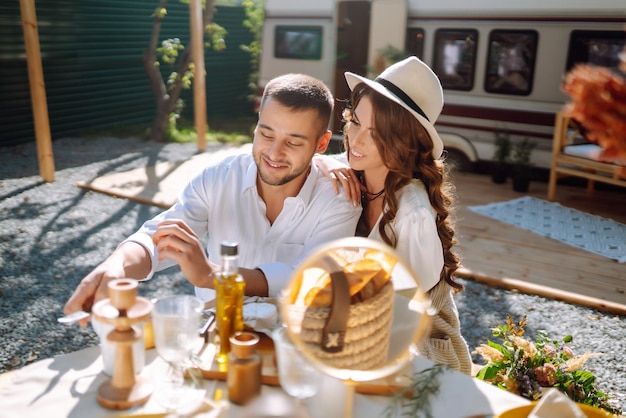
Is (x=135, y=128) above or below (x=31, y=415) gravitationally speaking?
below

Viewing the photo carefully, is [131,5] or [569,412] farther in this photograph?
[131,5]

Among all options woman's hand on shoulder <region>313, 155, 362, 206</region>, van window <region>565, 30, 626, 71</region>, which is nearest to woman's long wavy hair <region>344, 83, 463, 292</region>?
woman's hand on shoulder <region>313, 155, 362, 206</region>

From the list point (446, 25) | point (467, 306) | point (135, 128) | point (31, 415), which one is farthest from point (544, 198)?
point (135, 128)

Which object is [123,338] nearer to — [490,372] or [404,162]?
[404,162]

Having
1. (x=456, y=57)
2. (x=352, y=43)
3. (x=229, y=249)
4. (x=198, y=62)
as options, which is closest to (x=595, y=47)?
(x=456, y=57)

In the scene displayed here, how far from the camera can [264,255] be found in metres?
2.52

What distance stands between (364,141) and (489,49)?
6.06m

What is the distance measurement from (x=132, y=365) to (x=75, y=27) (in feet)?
31.1

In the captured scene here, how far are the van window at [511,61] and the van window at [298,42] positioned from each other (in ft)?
9.26

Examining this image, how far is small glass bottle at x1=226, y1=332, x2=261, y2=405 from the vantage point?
1.35 meters

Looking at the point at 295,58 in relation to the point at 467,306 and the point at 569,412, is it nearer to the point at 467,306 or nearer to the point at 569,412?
the point at 467,306

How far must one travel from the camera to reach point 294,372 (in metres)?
1.34

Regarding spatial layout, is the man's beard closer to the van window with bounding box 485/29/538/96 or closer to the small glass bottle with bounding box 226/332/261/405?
the small glass bottle with bounding box 226/332/261/405

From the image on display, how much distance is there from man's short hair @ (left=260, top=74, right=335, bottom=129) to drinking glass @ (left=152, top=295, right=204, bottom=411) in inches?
43.1
